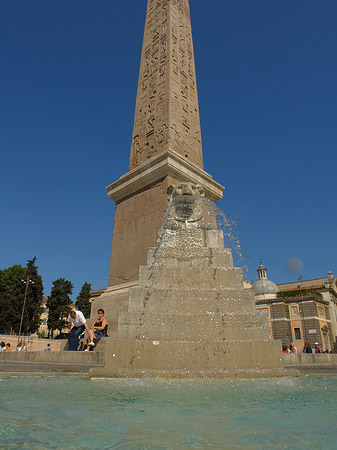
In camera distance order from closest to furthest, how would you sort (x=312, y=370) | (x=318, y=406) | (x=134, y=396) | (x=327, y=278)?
(x=318, y=406)
(x=134, y=396)
(x=312, y=370)
(x=327, y=278)

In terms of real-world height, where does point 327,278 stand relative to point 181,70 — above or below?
above

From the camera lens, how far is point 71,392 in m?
2.71

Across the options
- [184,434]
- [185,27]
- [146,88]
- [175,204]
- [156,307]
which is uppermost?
[185,27]

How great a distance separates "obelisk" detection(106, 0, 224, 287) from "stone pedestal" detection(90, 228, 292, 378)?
242 centimetres

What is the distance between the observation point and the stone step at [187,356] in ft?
12.8

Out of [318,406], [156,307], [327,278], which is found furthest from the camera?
[327,278]

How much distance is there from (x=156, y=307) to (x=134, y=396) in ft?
6.98

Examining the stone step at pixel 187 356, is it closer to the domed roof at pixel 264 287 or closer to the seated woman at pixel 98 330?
the seated woman at pixel 98 330

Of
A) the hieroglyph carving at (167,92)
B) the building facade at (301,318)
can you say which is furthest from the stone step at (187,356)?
the building facade at (301,318)

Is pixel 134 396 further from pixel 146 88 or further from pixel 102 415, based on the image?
pixel 146 88

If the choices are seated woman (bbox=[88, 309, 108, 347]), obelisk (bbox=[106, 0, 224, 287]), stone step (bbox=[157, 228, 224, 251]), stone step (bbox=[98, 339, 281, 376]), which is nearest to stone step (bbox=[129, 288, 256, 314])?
stone step (bbox=[98, 339, 281, 376])

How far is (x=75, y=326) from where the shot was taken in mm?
6547

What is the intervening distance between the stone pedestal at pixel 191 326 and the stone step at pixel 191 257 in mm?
16

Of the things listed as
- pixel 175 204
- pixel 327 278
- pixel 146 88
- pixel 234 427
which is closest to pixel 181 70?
pixel 146 88
